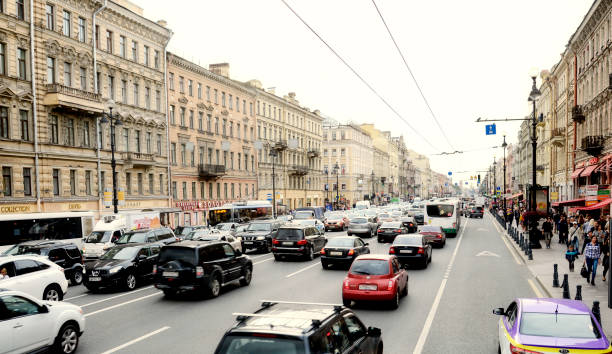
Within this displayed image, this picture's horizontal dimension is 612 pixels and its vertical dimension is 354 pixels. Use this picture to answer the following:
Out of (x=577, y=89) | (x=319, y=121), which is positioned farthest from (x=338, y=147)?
(x=577, y=89)

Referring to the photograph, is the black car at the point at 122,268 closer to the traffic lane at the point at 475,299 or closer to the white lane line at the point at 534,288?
the traffic lane at the point at 475,299

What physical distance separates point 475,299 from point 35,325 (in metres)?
11.3

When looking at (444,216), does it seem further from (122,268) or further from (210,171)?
(122,268)

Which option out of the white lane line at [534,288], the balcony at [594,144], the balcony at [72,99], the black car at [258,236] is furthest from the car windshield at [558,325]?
the balcony at [72,99]

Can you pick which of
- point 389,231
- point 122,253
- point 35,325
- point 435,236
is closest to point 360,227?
point 389,231

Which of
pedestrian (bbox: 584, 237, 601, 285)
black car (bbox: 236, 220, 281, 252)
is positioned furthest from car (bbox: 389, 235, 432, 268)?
black car (bbox: 236, 220, 281, 252)

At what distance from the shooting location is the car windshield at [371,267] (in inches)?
516

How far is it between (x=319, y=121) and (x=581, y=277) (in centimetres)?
7615

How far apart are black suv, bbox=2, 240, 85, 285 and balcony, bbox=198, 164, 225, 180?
3341 centimetres

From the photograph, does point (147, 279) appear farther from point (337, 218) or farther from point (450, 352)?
point (337, 218)

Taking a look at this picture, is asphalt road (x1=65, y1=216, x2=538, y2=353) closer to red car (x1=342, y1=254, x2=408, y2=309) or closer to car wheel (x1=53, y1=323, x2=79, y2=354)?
car wheel (x1=53, y1=323, x2=79, y2=354)

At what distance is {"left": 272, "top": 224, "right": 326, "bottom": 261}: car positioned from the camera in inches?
927

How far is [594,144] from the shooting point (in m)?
32.0

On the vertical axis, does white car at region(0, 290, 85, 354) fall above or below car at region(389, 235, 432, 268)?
above
